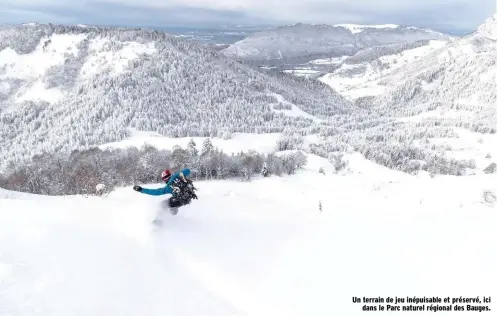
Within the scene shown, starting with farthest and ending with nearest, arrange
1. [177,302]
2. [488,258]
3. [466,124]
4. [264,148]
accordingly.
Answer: [466,124] → [264,148] → [488,258] → [177,302]

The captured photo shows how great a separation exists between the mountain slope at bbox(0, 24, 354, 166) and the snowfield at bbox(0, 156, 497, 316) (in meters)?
106

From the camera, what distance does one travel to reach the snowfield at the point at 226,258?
9.20 m

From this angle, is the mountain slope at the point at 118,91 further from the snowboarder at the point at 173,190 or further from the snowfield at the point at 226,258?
the snowfield at the point at 226,258

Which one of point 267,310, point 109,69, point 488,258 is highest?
point 109,69

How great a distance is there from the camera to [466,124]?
155 metres

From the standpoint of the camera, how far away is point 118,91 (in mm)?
145875

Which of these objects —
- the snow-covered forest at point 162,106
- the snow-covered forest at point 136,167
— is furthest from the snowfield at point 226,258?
the snow-covered forest at point 162,106

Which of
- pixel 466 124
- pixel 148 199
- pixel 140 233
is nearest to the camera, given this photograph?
pixel 140 233

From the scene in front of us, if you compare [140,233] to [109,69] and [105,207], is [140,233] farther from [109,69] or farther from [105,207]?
[109,69]

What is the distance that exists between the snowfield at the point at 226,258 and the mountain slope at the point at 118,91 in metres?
106

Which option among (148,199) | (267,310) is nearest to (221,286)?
(267,310)

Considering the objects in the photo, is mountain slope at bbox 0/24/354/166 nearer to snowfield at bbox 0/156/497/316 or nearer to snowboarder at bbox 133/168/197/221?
snowboarder at bbox 133/168/197/221

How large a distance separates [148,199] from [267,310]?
6.94 metres

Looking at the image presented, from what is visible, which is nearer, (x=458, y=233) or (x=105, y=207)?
(x=458, y=233)
